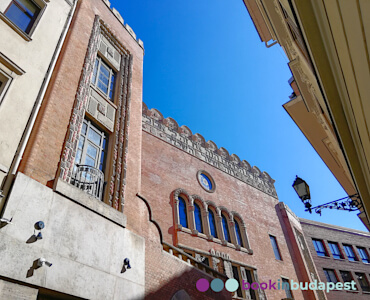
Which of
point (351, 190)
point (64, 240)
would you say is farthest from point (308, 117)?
point (64, 240)

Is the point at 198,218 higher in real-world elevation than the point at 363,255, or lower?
lower

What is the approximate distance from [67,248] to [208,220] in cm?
1206

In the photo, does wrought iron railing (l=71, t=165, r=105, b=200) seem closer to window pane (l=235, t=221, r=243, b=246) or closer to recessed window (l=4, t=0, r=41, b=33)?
recessed window (l=4, t=0, r=41, b=33)

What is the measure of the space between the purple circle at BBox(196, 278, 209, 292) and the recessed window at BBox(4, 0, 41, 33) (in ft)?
28.7

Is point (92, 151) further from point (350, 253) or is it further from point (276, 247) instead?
point (350, 253)

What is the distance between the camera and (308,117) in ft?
41.4

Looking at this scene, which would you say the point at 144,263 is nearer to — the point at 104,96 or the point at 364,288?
the point at 104,96

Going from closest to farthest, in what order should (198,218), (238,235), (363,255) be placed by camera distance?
(198,218), (238,235), (363,255)

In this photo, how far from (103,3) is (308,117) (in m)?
9.98

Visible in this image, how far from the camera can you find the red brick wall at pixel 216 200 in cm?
1495

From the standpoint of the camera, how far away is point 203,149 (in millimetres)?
21219

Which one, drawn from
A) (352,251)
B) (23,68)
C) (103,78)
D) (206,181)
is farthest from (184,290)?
(352,251)

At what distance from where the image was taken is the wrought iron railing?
711 cm

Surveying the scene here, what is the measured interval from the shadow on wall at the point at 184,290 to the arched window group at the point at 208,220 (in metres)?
5.47
